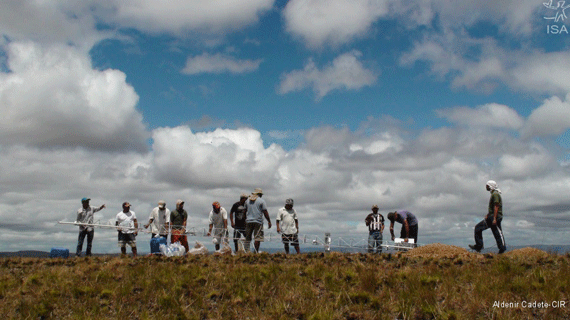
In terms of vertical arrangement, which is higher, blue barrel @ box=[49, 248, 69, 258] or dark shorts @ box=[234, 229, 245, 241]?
dark shorts @ box=[234, 229, 245, 241]

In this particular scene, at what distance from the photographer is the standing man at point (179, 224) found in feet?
52.9

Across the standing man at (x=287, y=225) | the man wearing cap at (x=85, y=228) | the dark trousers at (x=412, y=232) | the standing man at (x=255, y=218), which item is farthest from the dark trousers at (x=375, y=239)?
the man wearing cap at (x=85, y=228)

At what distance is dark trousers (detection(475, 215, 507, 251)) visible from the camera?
1363 centimetres

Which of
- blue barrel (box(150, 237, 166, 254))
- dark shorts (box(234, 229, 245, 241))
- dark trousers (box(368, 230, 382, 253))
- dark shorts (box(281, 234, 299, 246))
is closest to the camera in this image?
blue barrel (box(150, 237, 166, 254))

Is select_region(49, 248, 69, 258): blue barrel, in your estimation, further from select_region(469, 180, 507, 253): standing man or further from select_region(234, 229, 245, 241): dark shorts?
select_region(469, 180, 507, 253): standing man

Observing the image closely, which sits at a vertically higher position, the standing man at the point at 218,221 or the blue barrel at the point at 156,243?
the standing man at the point at 218,221

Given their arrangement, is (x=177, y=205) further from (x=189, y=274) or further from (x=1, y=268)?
(x=189, y=274)

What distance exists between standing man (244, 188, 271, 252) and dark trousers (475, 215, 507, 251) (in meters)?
6.70

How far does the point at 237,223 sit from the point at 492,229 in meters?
8.36

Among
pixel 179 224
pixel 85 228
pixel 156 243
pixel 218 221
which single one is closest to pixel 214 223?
pixel 218 221

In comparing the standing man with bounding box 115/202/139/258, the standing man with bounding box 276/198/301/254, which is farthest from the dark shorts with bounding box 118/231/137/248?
the standing man with bounding box 276/198/301/254

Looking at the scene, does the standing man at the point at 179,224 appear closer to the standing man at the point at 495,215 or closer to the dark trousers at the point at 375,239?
the dark trousers at the point at 375,239

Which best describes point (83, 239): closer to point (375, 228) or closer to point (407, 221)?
point (375, 228)

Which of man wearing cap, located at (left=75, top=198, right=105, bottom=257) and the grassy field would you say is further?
man wearing cap, located at (left=75, top=198, right=105, bottom=257)
